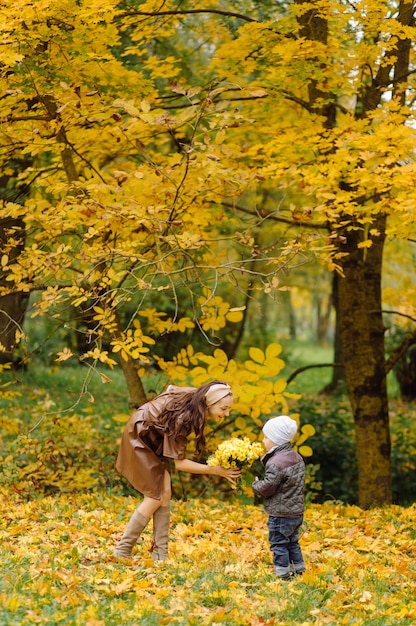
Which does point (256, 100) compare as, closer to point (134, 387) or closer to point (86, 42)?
point (86, 42)

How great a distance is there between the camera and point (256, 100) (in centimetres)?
795

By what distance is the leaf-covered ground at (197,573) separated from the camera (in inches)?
143

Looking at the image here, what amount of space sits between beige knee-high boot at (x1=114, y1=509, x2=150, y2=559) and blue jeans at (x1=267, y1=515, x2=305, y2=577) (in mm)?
833

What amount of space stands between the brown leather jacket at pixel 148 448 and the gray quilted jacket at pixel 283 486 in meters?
0.57

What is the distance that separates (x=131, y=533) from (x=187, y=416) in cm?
90

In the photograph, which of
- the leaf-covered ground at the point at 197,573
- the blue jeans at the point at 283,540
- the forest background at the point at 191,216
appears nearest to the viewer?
the leaf-covered ground at the point at 197,573

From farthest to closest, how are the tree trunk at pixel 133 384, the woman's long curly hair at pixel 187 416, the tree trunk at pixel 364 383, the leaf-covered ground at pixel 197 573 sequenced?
the tree trunk at pixel 364 383 → the tree trunk at pixel 133 384 → the woman's long curly hair at pixel 187 416 → the leaf-covered ground at pixel 197 573

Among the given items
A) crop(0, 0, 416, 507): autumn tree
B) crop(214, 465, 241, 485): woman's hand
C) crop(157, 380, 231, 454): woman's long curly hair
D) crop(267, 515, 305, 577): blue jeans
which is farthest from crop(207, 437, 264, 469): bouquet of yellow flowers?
crop(0, 0, 416, 507): autumn tree

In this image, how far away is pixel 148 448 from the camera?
15.5 ft

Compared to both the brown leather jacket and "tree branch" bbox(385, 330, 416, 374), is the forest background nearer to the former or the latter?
"tree branch" bbox(385, 330, 416, 374)

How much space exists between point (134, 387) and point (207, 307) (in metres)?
1.36

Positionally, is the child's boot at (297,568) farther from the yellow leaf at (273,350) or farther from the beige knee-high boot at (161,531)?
the yellow leaf at (273,350)

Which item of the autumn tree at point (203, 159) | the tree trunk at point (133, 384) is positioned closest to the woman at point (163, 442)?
the autumn tree at point (203, 159)

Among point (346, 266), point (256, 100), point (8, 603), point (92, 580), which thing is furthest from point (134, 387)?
point (8, 603)
